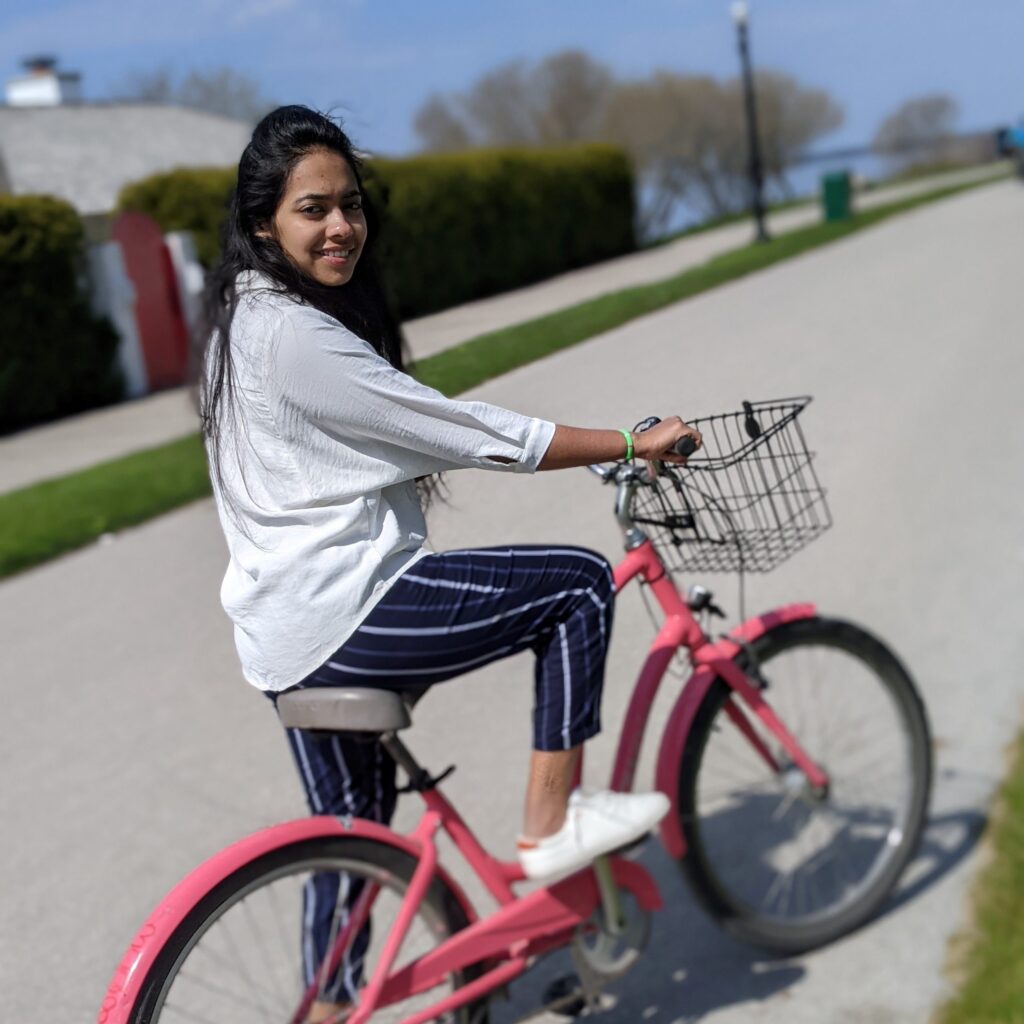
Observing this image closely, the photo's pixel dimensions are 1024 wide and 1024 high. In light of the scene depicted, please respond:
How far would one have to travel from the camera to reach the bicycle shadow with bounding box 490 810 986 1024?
329cm

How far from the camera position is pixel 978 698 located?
4.84m

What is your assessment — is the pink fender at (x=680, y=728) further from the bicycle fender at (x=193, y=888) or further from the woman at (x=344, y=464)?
the bicycle fender at (x=193, y=888)

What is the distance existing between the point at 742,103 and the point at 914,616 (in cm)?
3380

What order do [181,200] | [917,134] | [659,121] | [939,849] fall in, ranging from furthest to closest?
[917,134], [659,121], [181,200], [939,849]

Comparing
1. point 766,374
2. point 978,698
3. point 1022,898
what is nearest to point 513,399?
point 766,374

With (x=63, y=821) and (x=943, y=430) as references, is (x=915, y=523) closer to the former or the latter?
(x=943, y=430)

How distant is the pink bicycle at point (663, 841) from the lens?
98.1 inches

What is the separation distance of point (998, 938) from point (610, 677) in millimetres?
1163

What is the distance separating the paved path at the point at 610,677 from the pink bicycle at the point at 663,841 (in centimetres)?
19

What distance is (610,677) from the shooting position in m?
3.70

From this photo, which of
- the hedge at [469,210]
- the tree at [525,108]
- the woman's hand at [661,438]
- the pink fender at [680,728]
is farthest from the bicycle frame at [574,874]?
the tree at [525,108]

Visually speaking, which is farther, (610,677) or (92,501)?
(92,501)

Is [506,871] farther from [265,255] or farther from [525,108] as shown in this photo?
[525,108]

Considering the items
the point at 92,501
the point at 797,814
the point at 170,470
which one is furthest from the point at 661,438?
the point at 170,470
